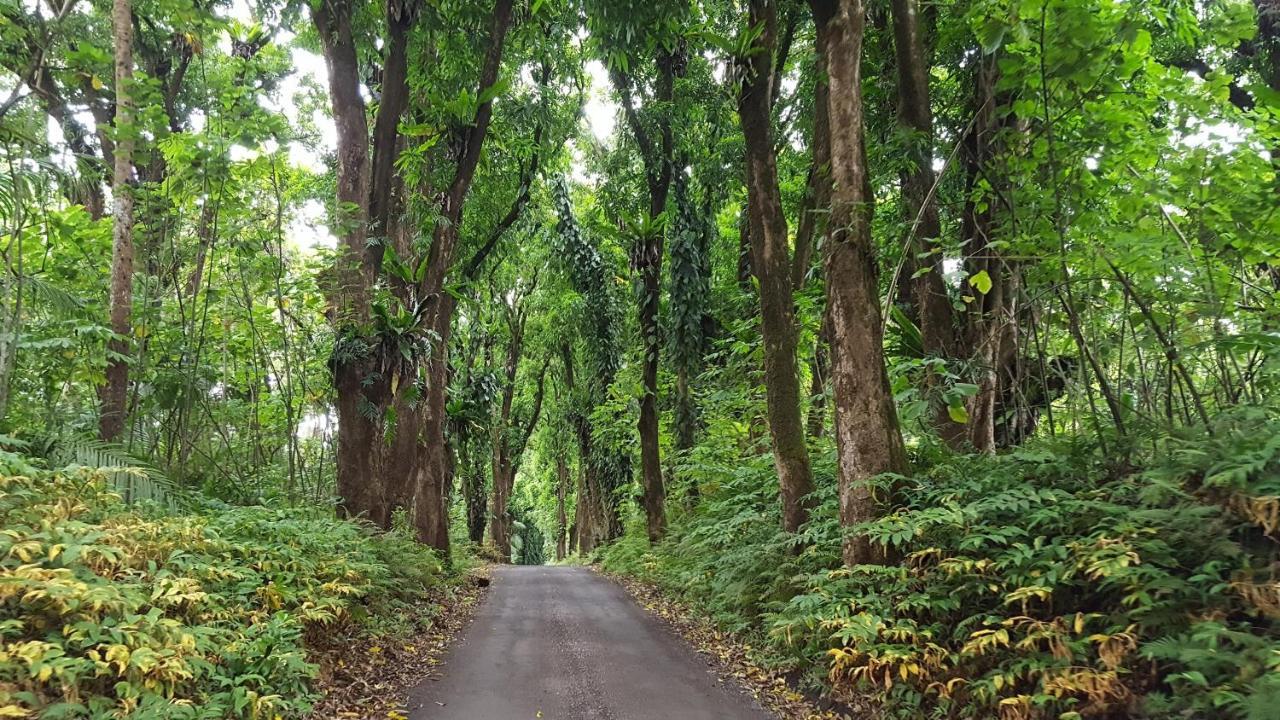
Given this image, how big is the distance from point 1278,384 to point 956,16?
498 centimetres

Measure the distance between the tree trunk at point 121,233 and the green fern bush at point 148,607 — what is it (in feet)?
7.51

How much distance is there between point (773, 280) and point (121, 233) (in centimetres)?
726

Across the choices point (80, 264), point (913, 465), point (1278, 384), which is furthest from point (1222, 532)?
point (80, 264)

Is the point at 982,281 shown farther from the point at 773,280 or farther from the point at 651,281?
the point at 651,281

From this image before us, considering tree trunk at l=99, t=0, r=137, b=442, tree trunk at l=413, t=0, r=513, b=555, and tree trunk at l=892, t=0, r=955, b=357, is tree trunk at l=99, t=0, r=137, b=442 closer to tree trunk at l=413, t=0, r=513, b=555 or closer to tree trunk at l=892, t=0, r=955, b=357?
tree trunk at l=413, t=0, r=513, b=555

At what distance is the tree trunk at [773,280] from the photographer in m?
7.72

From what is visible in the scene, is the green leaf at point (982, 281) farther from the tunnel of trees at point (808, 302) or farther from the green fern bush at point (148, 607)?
the green fern bush at point (148, 607)

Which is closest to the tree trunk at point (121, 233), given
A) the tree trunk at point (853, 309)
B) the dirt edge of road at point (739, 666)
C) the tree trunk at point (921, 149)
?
the dirt edge of road at point (739, 666)

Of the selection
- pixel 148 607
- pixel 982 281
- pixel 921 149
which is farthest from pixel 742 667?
pixel 921 149

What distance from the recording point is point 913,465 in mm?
6500

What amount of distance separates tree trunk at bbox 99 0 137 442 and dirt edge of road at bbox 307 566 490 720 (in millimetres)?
3581

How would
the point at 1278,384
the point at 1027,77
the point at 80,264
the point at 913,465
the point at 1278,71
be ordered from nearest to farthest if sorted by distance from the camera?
1. the point at 1278,384
2. the point at 1027,77
3. the point at 913,465
4. the point at 1278,71
5. the point at 80,264

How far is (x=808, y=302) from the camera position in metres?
10.7

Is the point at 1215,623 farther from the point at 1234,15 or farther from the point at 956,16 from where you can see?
the point at 956,16
